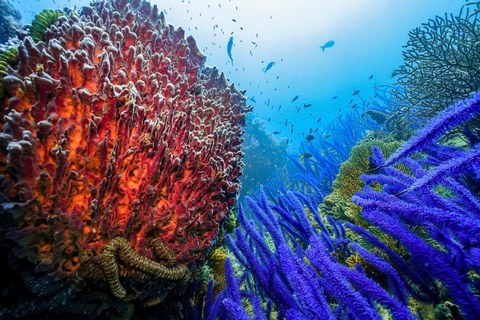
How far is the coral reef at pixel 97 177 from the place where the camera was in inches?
52.3

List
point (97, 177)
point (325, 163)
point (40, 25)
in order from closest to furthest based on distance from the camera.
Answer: point (97, 177)
point (40, 25)
point (325, 163)

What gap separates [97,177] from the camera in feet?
5.03

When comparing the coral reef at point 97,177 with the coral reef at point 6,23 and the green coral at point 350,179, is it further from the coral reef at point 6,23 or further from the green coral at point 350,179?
the coral reef at point 6,23

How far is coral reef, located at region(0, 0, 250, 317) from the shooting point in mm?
1329

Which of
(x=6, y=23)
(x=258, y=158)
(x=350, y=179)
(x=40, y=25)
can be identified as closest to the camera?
(x=40, y=25)

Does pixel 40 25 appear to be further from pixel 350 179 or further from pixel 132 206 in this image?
pixel 350 179

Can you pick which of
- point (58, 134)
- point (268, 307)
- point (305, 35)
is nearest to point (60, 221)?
point (58, 134)

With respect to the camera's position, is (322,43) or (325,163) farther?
(322,43)

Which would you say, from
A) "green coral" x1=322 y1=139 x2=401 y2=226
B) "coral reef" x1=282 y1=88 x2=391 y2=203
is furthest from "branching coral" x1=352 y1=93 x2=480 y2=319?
"coral reef" x1=282 y1=88 x2=391 y2=203

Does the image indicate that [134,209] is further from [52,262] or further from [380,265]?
[380,265]

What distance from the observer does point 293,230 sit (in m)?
3.79

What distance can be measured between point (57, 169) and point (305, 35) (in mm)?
97852

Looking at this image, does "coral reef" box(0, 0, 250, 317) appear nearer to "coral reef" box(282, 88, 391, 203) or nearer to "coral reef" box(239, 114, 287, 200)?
"coral reef" box(282, 88, 391, 203)

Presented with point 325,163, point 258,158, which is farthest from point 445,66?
point 258,158
